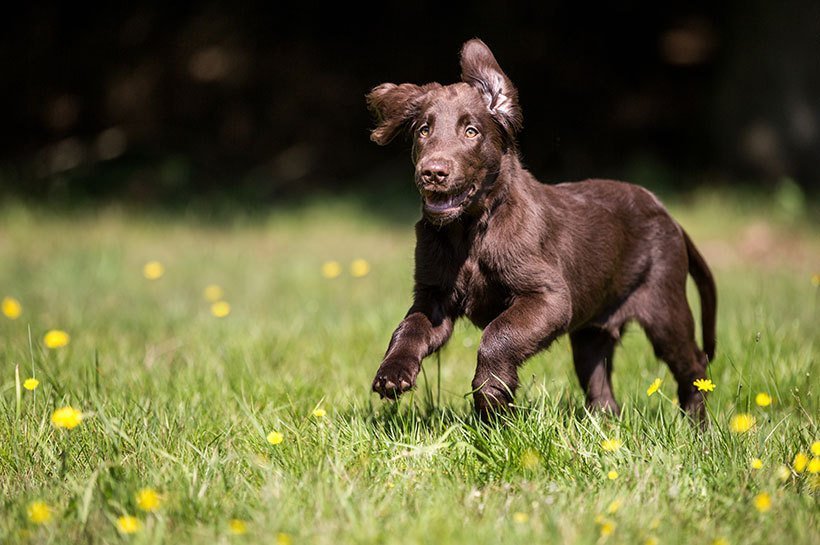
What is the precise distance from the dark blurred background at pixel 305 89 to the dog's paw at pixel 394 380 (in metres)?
6.83

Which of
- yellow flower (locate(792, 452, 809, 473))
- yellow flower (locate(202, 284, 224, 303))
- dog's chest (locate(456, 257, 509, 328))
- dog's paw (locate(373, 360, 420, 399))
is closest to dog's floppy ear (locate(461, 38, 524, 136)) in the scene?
dog's chest (locate(456, 257, 509, 328))

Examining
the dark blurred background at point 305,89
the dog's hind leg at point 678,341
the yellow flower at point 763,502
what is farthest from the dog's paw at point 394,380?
the dark blurred background at point 305,89

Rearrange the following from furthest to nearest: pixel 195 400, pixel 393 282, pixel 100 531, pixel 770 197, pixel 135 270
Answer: pixel 770 197
pixel 135 270
pixel 393 282
pixel 195 400
pixel 100 531

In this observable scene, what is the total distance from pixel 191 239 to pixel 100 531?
20.9ft

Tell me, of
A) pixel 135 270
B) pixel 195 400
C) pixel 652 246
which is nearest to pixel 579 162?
pixel 135 270

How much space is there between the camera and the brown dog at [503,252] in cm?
315

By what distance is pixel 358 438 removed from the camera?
307 cm

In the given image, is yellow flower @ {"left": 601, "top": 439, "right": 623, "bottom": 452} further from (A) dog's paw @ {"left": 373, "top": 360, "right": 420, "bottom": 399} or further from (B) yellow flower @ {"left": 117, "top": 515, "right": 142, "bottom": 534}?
(B) yellow flower @ {"left": 117, "top": 515, "right": 142, "bottom": 534}

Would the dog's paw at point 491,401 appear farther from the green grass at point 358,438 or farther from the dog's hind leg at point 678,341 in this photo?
the dog's hind leg at point 678,341

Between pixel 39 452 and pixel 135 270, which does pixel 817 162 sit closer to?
pixel 135 270

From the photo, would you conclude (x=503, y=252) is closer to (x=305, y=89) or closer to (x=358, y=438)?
(x=358, y=438)

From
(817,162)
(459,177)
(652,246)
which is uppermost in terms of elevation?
(459,177)

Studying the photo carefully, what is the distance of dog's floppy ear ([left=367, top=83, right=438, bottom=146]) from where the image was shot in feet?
11.5

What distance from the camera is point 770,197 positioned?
8.65 metres
